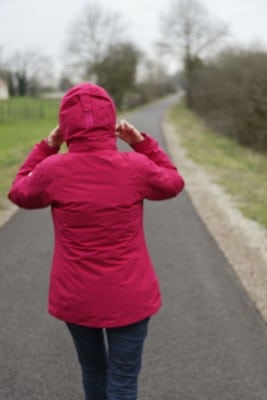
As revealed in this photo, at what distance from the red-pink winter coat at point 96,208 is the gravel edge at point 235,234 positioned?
100 inches

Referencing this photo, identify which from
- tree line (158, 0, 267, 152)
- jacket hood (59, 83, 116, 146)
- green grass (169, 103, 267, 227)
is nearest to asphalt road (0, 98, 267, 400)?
jacket hood (59, 83, 116, 146)

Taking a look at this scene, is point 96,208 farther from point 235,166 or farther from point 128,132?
point 235,166

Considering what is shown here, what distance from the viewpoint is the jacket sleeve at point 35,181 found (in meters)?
2.35

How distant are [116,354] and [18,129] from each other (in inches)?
1251

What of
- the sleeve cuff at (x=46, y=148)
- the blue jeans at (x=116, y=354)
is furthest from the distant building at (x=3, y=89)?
the blue jeans at (x=116, y=354)

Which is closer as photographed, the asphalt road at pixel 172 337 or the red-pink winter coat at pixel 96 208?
the red-pink winter coat at pixel 96 208

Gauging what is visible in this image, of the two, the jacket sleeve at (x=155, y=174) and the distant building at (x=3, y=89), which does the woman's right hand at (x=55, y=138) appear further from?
the distant building at (x=3, y=89)

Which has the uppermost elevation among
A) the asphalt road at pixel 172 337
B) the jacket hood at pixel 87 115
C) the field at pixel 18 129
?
the jacket hood at pixel 87 115

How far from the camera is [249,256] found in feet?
21.5

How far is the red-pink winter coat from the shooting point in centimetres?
230

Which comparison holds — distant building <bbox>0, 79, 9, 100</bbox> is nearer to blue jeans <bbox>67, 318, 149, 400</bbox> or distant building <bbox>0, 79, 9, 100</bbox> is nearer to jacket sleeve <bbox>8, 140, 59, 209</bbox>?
jacket sleeve <bbox>8, 140, 59, 209</bbox>

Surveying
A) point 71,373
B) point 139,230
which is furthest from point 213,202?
point 139,230

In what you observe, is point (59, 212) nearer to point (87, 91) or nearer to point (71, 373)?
point (87, 91)

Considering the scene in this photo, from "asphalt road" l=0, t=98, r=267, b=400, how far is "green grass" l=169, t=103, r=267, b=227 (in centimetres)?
295
